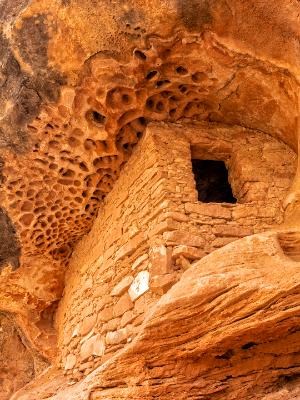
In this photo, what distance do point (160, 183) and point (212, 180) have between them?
220cm

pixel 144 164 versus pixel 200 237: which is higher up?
pixel 144 164

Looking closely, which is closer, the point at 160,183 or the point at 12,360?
the point at 160,183

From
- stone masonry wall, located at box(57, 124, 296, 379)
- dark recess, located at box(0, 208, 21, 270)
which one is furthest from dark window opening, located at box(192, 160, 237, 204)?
dark recess, located at box(0, 208, 21, 270)

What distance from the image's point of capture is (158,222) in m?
4.05

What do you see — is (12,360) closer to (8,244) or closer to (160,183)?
(8,244)

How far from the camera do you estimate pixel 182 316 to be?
2771 millimetres

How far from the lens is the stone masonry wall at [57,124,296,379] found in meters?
3.88

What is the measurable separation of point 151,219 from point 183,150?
3.08ft

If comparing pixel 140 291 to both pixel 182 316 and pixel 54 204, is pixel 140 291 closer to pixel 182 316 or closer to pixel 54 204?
pixel 182 316

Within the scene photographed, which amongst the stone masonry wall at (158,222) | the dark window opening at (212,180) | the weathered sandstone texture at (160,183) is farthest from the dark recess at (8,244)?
the dark window opening at (212,180)

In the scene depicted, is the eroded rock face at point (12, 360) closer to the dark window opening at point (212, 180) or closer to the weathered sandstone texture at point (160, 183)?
the weathered sandstone texture at point (160, 183)

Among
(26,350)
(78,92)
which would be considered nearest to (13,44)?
(78,92)

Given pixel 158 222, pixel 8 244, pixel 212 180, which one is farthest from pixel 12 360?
pixel 158 222

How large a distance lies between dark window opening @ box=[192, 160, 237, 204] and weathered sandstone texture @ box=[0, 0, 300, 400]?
3.84 feet
